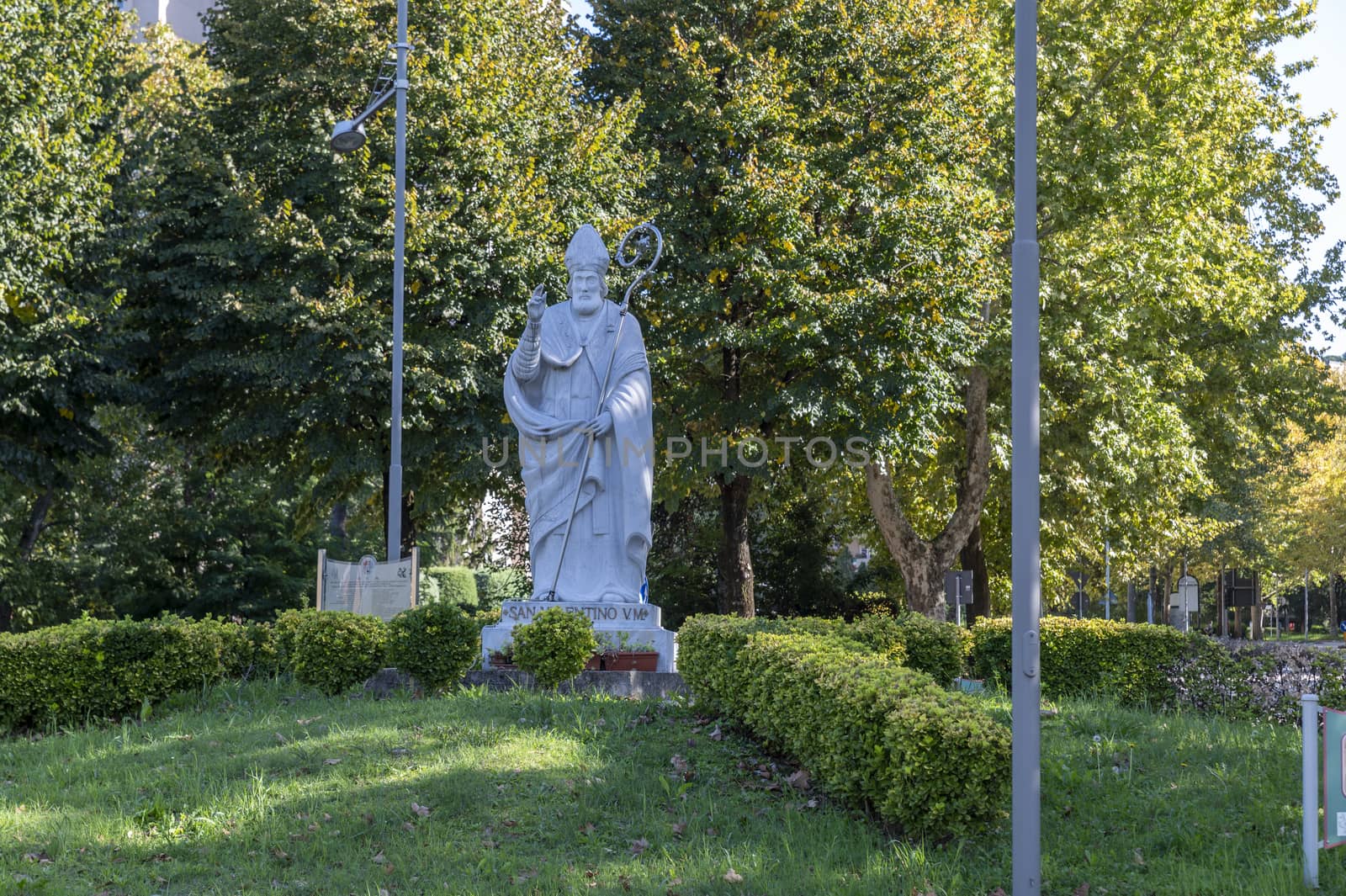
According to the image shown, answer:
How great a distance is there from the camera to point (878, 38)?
23.0 m

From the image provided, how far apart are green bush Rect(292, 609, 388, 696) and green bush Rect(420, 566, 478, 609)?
21.1 meters

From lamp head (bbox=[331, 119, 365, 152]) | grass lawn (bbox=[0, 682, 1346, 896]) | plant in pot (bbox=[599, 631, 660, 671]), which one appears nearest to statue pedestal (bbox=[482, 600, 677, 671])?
plant in pot (bbox=[599, 631, 660, 671])

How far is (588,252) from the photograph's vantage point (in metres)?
14.0

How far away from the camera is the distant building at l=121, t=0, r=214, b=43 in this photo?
166 feet

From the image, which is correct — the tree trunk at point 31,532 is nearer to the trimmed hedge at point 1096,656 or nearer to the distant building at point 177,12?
the trimmed hedge at point 1096,656

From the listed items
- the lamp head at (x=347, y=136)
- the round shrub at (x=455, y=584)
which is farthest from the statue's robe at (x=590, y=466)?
the round shrub at (x=455, y=584)

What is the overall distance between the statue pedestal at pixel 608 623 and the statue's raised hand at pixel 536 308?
280 cm

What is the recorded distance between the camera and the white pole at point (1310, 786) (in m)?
7.03

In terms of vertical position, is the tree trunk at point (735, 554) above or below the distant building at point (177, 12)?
below

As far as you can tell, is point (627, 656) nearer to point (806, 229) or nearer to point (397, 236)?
point (397, 236)

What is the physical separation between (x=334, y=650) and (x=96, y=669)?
6.94 feet

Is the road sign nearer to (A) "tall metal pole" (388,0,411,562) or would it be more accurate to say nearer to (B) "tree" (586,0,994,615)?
(B) "tree" (586,0,994,615)

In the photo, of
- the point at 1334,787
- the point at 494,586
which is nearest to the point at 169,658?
the point at 1334,787

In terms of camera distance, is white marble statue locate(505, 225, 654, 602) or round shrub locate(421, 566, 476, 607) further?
round shrub locate(421, 566, 476, 607)
